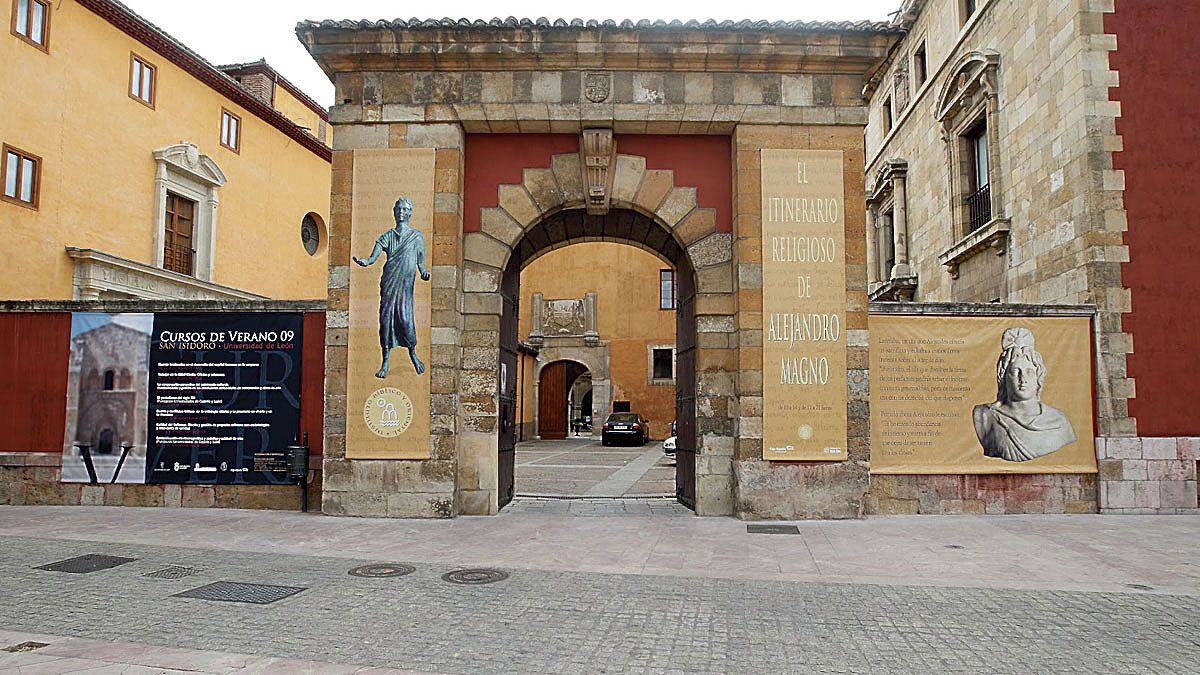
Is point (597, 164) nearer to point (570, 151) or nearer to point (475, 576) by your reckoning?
point (570, 151)

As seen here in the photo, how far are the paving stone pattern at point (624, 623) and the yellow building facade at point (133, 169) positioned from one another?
13282 mm

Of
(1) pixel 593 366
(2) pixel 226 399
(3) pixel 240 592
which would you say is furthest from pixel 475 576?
(1) pixel 593 366

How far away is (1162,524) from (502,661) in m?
8.90

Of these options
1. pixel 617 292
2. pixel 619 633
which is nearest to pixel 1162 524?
pixel 619 633

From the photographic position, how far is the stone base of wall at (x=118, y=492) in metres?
10.5

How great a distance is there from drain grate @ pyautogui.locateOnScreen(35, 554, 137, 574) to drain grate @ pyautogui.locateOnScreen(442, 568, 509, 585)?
120 inches

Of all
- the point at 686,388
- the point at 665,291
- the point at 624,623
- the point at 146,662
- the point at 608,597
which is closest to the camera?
the point at 146,662

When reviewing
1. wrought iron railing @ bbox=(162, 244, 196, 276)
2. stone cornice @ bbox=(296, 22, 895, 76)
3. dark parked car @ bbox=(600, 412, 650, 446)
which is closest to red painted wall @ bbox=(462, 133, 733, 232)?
stone cornice @ bbox=(296, 22, 895, 76)

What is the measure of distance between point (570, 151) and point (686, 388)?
3569mm

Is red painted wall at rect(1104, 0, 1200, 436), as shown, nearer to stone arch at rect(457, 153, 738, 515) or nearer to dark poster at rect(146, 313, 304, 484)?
stone arch at rect(457, 153, 738, 515)

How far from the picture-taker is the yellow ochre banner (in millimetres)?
9836

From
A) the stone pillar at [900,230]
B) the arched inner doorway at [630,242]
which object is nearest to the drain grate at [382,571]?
the arched inner doorway at [630,242]

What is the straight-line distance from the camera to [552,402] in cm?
3366

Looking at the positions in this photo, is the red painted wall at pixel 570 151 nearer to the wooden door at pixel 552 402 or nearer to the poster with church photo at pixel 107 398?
the poster with church photo at pixel 107 398
